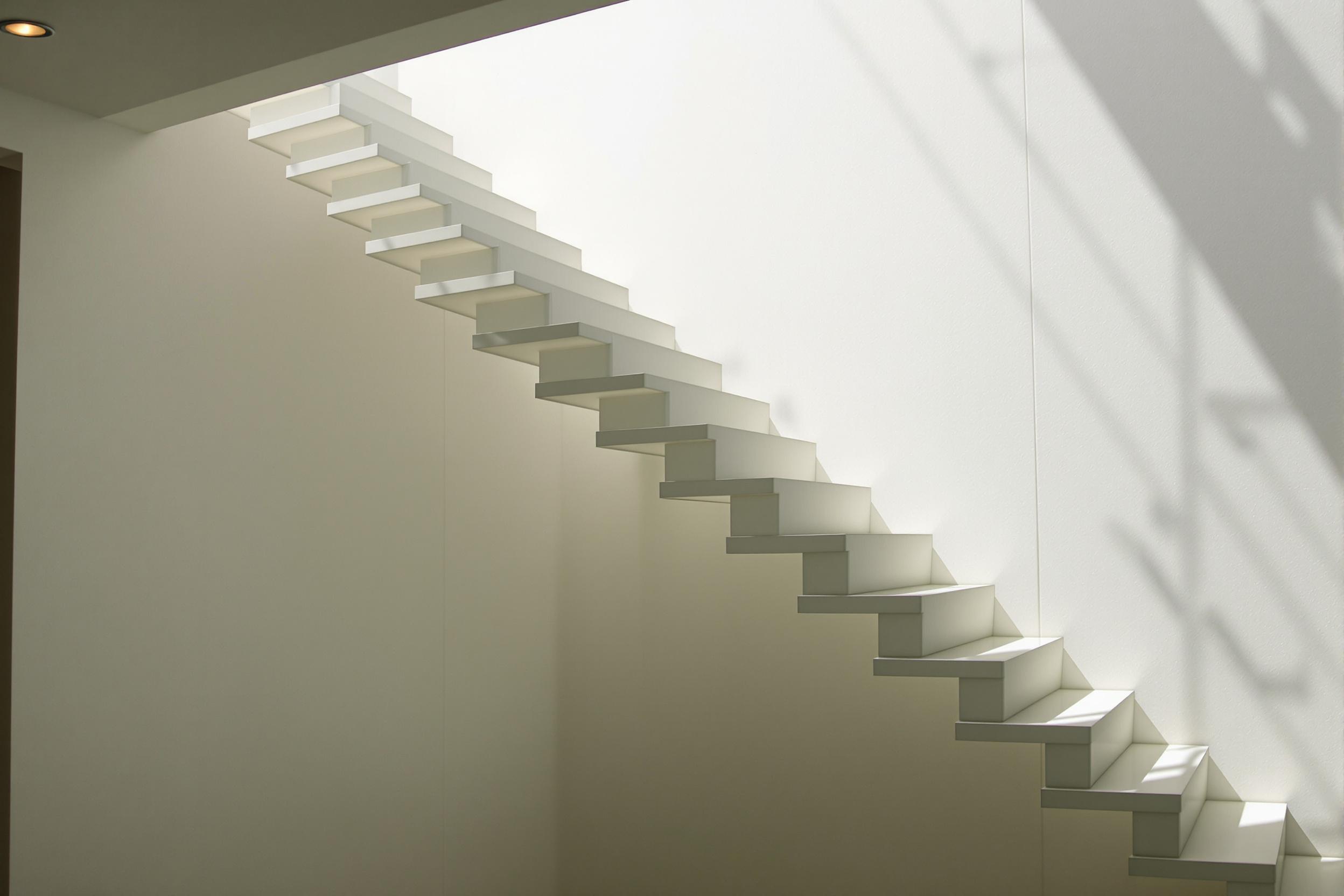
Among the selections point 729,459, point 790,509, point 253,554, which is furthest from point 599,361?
point 253,554

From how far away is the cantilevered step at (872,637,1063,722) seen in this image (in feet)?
9.75

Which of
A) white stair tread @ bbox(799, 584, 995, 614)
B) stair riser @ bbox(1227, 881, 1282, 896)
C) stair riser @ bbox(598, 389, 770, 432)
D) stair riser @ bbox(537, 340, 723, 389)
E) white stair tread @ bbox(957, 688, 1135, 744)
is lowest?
stair riser @ bbox(1227, 881, 1282, 896)

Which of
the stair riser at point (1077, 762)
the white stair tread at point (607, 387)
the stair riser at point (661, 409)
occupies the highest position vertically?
the white stair tread at point (607, 387)

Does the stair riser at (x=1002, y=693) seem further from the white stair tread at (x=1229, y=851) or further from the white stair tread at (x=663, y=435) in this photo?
the white stair tread at (x=663, y=435)

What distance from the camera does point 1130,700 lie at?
3.57m

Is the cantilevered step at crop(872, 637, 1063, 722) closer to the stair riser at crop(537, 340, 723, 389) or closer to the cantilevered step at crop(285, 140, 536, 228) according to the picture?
the stair riser at crop(537, 340, 723, 389)

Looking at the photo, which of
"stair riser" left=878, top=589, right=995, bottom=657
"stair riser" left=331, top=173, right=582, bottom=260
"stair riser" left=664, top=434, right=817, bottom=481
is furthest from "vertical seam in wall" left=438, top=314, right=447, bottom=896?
"stair riser" left=878, top=589, right=995, bottom=657

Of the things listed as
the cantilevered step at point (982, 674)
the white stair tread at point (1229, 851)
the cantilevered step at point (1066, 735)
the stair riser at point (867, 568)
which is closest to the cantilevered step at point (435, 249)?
the stair riser at point (867, 568)

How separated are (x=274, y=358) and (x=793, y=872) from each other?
8.90 ft

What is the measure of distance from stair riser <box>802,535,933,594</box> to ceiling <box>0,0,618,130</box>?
5.42 ft

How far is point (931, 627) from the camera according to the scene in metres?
3.15

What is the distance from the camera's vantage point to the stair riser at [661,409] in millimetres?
3475

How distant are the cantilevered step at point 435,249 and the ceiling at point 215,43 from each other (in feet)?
1.81

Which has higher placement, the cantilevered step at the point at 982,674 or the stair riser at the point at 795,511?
the stair riser at the point at 795,511
